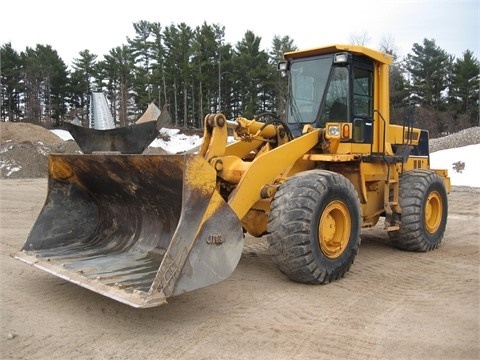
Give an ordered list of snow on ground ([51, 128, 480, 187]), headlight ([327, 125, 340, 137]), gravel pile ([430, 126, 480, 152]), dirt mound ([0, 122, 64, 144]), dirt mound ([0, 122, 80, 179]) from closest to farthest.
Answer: headlight ([327, 125, 340, 137]) → snow on ground ([51, 128, 480, 187]) → dirt mound ([0, 122, 80, 179]) → gravel pile ([430, 126, 480, 152]) → dirt mound ([0, 122, 64, 144])

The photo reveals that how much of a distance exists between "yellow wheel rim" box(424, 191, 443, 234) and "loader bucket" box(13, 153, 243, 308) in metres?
3.95

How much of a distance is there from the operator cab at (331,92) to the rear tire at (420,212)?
0.90m

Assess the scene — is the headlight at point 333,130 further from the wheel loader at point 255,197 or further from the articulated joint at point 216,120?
the articulated joint at point 216,120

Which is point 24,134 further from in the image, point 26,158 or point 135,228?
point 135,228

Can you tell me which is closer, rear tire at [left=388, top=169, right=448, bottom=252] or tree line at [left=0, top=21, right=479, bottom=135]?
rear tire at [left=388, top=169, right=448, bottom=252]

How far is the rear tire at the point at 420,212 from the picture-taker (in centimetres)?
655

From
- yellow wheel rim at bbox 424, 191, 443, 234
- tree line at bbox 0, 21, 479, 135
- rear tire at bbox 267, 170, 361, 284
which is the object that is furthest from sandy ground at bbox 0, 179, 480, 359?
tree line at bbox 0, 21, 479, 135

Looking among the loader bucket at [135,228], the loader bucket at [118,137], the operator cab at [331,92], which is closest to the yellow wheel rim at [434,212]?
the operator cab at [331,92]

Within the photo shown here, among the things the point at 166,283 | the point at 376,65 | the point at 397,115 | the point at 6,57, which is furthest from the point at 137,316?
the point at 6,57

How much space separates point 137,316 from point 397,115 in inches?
1140

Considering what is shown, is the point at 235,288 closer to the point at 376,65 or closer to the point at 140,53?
the point at 376,65

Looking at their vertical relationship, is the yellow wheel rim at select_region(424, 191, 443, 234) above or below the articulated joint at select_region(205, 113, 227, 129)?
below

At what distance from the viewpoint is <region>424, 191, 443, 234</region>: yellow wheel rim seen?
7.08 m

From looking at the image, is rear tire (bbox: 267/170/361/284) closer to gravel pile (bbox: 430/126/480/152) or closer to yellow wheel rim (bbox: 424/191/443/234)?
yellow wheel rim (bbox: 424/191/443/234)
